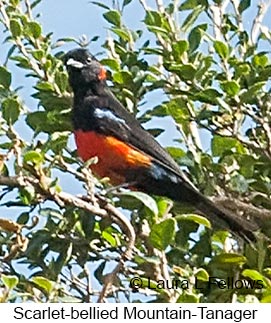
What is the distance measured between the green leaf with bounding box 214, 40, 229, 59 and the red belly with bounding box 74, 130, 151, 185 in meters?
0.42

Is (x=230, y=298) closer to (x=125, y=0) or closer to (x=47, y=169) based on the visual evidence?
(x=47, y=169)

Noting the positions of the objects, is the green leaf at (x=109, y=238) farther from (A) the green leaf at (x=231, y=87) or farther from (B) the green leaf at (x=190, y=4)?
(B) the green leaf at (x=190, y=4)

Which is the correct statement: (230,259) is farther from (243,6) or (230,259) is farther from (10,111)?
(243,6)

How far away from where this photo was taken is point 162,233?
1.78m

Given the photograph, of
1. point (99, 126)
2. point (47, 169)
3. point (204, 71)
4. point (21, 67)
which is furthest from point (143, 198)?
point (99, 126)

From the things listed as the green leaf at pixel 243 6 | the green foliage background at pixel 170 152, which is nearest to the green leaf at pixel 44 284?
the green foliage background at pixel 170 152

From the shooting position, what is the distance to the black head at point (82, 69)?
2689mm

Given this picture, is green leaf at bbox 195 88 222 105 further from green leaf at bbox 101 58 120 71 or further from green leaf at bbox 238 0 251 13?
green leaf at bbox 238 0 251 13

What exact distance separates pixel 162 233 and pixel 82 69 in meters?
1.04

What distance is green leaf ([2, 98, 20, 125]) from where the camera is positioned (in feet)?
6.38

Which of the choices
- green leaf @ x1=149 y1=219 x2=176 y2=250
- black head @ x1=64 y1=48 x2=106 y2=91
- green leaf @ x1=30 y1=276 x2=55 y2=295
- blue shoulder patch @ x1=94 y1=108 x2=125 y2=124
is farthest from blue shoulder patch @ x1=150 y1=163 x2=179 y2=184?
green leaf @ x1=30 y1=276 x2=55 y2=295

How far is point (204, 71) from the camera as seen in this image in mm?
2127

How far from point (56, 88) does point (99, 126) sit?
1.28ft

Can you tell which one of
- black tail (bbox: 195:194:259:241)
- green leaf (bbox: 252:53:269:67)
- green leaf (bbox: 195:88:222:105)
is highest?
green leaf (bbox: 252:53:269:67)
